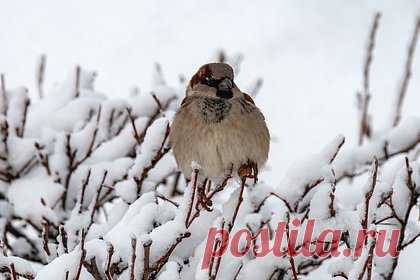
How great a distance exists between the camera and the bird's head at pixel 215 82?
295 cm

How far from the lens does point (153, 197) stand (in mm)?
2535

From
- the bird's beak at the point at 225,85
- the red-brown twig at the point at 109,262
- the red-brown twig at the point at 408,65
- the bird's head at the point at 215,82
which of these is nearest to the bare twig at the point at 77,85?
the bird's head at the point at 215,82

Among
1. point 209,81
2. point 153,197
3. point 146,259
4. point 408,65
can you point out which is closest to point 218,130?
point 209,81

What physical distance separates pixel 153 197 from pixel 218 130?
507 millimetres

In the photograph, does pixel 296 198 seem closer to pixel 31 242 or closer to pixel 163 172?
pixel 163 172

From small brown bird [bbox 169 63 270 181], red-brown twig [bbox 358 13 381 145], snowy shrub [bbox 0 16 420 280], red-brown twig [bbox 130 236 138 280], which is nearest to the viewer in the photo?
red-brown twig [bbox 130 236 138 280]

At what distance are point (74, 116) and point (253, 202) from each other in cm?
124

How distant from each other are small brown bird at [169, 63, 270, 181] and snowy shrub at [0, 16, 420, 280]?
75 millimetres

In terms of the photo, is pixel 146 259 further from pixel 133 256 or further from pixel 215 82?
pixel 215 82

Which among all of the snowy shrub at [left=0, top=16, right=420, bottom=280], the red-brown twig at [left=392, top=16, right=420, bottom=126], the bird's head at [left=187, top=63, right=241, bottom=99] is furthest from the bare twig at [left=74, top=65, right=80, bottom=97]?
the red-brown twig at [left=392, top=16, right=420, bottom=126]

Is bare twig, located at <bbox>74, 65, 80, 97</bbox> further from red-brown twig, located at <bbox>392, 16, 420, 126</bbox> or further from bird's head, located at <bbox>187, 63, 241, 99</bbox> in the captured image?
red-brown twig, located at <bbox>392, 16, 420, 126</bbox>

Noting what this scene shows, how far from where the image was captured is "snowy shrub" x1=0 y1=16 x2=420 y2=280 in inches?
88.4

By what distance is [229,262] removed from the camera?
2.40 metres

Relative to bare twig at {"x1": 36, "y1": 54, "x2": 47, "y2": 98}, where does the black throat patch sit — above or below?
below
